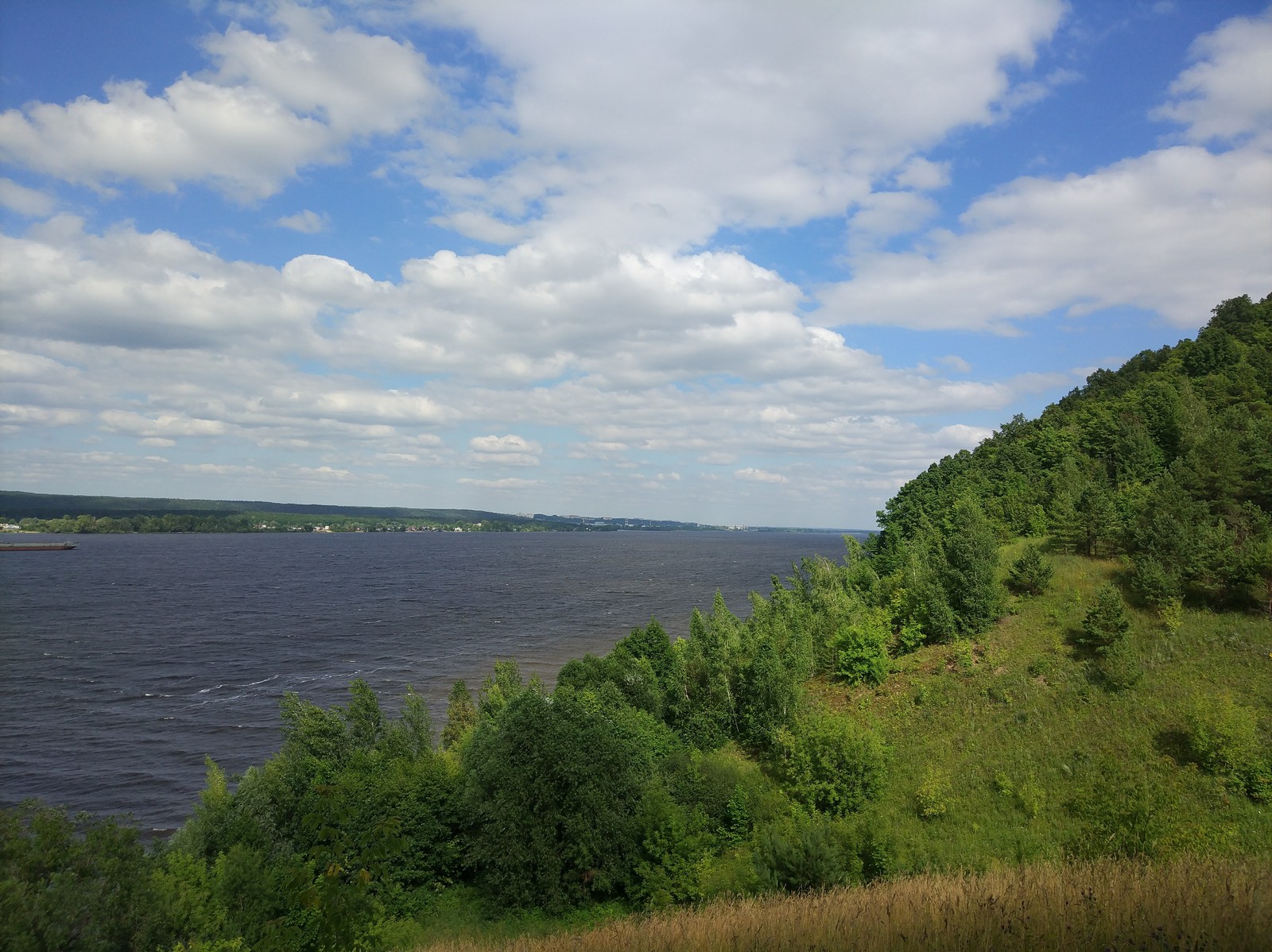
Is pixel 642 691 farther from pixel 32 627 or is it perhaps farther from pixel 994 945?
pixel 32 627

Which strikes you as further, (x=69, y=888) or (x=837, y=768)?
(x=837, y=768)

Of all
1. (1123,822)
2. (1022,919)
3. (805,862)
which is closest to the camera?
(1022,919)

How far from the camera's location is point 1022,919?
7180 mm

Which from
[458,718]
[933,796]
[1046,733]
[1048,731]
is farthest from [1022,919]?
[458,718]

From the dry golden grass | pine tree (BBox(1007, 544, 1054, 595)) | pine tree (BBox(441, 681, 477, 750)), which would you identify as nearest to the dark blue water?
pine tree (BBox(441, 681, 477, 750))

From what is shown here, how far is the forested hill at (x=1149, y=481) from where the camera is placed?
38875 millimetres

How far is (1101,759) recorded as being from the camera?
27.6 metres

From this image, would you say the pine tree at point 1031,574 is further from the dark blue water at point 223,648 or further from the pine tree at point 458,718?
the dark blue water at point 223,648

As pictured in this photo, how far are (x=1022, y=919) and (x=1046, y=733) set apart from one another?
29.1 meters

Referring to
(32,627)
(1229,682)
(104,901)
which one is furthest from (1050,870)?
(32,627)

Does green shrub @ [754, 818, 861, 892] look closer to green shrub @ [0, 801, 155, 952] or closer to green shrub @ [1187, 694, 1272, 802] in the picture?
green shrub @ [1187, 694, 1272, 802]

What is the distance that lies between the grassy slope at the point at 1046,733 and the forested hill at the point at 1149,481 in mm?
3428

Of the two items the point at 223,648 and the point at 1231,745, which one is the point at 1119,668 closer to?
the point at 1231,745

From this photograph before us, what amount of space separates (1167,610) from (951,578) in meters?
11.3
